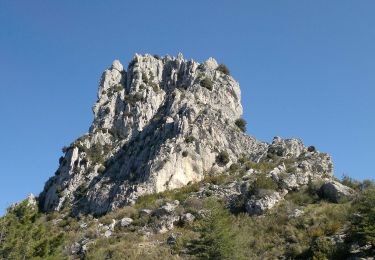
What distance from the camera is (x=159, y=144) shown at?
63.9m

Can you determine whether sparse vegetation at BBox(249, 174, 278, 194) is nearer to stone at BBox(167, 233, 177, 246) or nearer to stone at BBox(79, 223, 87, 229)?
stone at BBox(167, 233, 177, 246)

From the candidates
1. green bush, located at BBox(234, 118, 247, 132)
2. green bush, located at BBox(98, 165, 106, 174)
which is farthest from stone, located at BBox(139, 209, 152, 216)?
green bush, located at BBox(234, 118, 247, 132)

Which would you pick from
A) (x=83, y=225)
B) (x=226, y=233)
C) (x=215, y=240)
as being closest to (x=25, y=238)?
(x=215, y=240)

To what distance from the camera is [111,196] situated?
192ft

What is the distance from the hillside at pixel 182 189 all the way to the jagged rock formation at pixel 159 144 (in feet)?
0.70

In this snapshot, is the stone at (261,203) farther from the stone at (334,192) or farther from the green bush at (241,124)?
the green bush at (241,124)

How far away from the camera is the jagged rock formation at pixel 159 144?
5794cm

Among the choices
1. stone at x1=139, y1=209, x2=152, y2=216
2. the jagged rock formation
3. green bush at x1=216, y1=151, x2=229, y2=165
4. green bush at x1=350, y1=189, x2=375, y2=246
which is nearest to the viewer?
green bush at x1=350, y1=189, x2=375, y2=246

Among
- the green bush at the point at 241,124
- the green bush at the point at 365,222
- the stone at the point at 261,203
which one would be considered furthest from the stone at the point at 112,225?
the green bush at the point at 241,124

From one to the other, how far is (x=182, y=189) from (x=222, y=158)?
9828 mm

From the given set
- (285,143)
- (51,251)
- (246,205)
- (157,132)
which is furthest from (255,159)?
(51,251)

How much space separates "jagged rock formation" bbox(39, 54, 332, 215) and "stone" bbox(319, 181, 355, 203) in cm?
394

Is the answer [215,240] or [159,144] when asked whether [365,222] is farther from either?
[159,144]

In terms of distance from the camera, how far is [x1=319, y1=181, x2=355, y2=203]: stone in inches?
1591
